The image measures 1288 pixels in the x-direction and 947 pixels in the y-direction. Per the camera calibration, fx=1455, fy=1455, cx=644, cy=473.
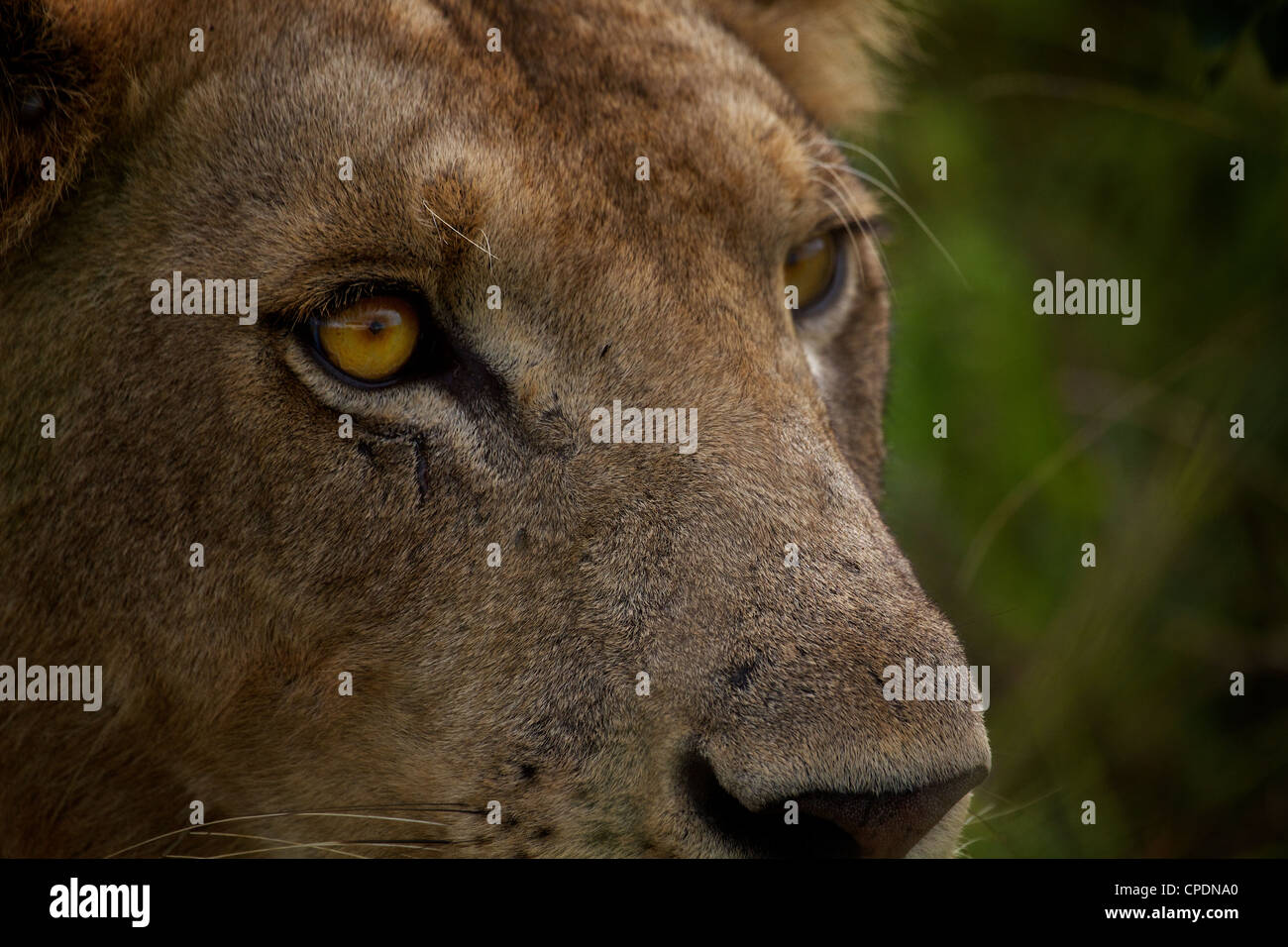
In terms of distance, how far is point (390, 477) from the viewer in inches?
116

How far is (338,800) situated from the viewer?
3035mm

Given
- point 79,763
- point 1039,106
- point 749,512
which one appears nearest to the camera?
point 749,512

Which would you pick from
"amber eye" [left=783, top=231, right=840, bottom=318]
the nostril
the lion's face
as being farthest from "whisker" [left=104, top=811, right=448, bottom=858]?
"amber eye" [left=783, top=231, right=840, bottom=318]

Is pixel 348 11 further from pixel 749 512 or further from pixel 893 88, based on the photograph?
pixel 893 88

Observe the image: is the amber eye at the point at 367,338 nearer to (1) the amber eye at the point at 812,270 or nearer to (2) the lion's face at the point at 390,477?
(2) the lion's face at the point at 390,477

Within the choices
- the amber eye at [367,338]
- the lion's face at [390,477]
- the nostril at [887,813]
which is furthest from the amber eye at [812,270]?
the nostril at [887,813]

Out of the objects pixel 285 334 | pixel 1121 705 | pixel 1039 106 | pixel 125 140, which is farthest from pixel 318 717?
pixel 1039 106

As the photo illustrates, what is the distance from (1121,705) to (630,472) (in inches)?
139

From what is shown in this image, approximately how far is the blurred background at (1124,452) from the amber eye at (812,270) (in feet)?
3.68

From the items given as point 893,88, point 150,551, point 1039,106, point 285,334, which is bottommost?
point 150,551

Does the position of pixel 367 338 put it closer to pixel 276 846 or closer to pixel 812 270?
pixel 276 846

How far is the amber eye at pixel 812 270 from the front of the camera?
373 centimetres

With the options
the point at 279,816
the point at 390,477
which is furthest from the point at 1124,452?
the point at 279,816

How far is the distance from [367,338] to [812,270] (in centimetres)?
133
